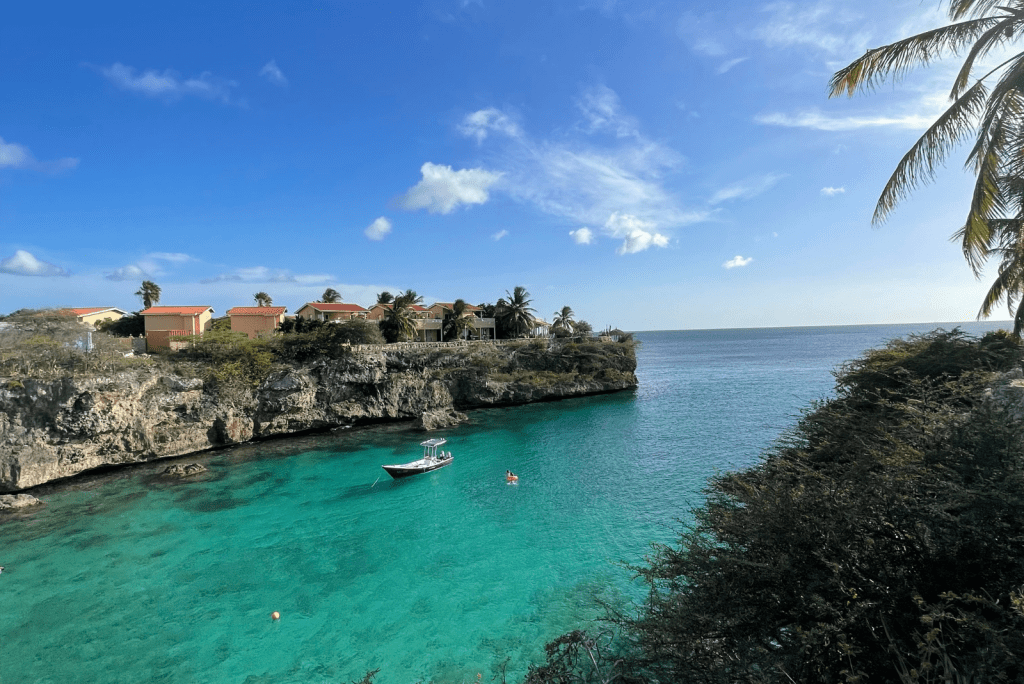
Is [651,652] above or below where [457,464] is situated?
above

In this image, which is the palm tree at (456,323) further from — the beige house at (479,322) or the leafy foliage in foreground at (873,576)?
the leafy foliage in foreground at (873,576)

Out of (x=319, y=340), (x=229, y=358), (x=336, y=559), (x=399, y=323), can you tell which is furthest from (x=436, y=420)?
(x=336, y=559)

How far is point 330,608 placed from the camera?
485 inches

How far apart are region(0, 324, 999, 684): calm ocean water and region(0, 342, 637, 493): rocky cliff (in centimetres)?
221

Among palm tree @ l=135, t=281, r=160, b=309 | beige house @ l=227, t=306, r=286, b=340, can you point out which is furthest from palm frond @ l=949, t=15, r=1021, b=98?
palm tree @ l=135, t=281, r=160, b=309

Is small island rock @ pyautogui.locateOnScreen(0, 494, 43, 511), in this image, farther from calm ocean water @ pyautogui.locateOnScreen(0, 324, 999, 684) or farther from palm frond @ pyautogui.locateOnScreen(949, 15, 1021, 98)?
palm frond @ pyautogui.locateOnScreen(949, 15, 1021, 98)

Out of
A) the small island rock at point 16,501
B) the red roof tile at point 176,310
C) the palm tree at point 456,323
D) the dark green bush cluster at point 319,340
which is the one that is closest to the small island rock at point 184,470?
the small island rock at point 16,501

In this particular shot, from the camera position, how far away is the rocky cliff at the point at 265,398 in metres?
22.9

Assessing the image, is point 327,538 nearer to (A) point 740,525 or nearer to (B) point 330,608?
(B) point 330,608

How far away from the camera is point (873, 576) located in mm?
5195

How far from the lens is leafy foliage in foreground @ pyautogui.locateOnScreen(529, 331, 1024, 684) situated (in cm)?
447

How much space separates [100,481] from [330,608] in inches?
802

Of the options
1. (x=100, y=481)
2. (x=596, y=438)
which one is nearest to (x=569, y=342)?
(x=596, y=438)

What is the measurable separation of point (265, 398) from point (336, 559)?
2050 centimetres
